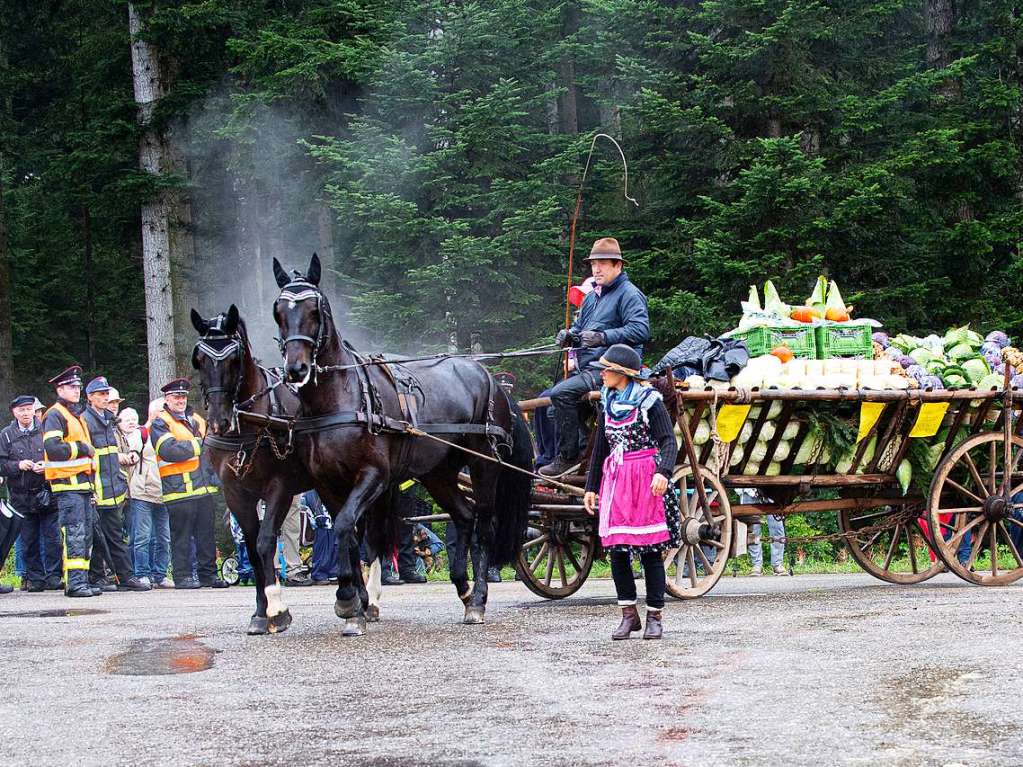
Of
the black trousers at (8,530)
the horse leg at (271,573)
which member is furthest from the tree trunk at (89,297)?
the horse leg at (271,573)

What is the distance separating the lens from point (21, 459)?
1603cm

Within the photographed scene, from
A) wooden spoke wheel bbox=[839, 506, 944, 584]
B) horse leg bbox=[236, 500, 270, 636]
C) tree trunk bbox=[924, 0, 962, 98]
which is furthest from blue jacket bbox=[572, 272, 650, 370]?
tree trunk bbox=[924, 0, 962, 98]

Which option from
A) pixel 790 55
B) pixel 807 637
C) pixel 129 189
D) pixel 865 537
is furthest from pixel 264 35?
pixel 807 637

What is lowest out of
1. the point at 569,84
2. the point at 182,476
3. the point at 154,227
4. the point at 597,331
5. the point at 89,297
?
the point at 182,476

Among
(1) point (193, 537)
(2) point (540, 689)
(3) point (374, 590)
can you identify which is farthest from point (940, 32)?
(2) point (540, 689)

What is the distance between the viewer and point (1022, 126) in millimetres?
23938

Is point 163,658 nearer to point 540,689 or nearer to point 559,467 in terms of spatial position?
point 540,689

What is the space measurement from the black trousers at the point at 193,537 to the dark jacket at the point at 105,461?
614 millimetres

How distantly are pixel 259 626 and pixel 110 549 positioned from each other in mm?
7041

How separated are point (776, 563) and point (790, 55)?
27.2 feet

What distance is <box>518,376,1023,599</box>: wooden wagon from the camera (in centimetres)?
1114

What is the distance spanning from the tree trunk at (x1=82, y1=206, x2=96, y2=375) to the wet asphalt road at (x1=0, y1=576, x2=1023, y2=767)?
2156 centimetres

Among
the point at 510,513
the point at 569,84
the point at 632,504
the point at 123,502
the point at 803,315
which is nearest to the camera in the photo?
the point at 632,504

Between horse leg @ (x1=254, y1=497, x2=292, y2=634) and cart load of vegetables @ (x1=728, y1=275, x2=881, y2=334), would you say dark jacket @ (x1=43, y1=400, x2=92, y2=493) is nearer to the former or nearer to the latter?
horse leg @ (x1=254, y1=497, x2=292, y2=634)
